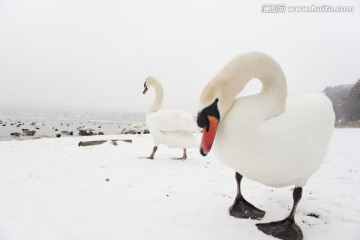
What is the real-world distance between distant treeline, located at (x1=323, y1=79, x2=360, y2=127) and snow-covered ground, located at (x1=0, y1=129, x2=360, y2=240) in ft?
73.0

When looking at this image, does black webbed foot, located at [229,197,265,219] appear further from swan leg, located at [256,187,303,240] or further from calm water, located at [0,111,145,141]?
calm water, located at [0,111,145,141]

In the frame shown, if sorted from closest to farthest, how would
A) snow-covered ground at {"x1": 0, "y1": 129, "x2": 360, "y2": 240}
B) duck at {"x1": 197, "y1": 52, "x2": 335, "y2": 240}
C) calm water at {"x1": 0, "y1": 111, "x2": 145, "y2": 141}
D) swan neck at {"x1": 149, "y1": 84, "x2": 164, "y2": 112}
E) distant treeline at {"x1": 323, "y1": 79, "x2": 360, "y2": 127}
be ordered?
duck at {"x1": 197, "y1": 52, "x2": 335, "y2": 240} → snow-covered ground at {"x1": 0, "y1": 129, "x2": 360, "y2": 240} → swan neck at {"x1": 149, "y1": 84, "x2": 164, "y2": 112} → calm water at {"x1": 0, "y1": 111, "x2": 145, "y2": 141} → distant treeline at {"x1": 323, "y1": 79, "x2": 360, "y2": 127}

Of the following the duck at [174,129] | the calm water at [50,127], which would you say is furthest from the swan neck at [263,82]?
the calm water at [50,127]

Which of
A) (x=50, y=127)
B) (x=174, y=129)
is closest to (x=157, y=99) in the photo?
(x=174, y=129)

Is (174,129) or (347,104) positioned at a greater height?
(347,104)

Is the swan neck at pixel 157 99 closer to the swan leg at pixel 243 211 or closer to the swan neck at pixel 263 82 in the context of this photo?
the swan leg at pixel 243 211

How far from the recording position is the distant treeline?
83.6 feet

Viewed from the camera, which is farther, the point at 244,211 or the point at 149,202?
the point at 149,202

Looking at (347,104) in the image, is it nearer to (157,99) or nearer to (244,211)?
(157,99)

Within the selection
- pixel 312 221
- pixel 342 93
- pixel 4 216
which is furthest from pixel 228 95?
pixel 342 93

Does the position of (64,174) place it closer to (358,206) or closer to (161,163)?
(161,163)

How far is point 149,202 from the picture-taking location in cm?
379

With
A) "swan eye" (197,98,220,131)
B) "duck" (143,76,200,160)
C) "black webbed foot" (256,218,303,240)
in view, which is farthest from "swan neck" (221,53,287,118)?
"duck" (143,76,200,160)

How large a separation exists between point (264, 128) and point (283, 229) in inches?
44.2
